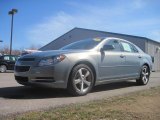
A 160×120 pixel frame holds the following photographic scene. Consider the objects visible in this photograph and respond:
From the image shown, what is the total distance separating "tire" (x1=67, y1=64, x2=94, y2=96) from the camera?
6684 millimetres

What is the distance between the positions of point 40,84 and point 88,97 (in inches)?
43.3

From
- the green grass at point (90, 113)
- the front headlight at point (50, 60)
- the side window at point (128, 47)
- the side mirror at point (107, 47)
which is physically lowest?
the green grass at point (90, 113)

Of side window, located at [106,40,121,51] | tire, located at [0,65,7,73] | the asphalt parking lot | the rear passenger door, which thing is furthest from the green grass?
tire, located at [0,65,7,73]

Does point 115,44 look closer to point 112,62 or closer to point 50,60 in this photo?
point 112,62

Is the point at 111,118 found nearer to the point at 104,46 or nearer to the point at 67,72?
the point at 67,72

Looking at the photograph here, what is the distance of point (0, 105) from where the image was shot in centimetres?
536

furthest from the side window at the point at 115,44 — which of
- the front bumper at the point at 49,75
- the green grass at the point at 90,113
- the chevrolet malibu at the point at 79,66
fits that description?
the green grass at the point at 90,113

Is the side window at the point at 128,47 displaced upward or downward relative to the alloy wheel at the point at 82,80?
upward

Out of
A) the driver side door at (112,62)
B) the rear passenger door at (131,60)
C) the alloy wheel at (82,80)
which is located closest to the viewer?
the alloy wheel at (82,80)

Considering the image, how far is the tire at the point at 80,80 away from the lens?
6684mm

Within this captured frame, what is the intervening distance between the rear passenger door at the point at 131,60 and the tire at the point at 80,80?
1.70m

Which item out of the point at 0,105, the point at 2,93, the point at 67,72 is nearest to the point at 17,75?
the point at 2,93

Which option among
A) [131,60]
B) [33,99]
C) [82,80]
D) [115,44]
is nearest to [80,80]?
[82,80]

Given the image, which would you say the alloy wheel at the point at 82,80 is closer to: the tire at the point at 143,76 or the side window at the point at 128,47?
the side window at the point at 128,47
